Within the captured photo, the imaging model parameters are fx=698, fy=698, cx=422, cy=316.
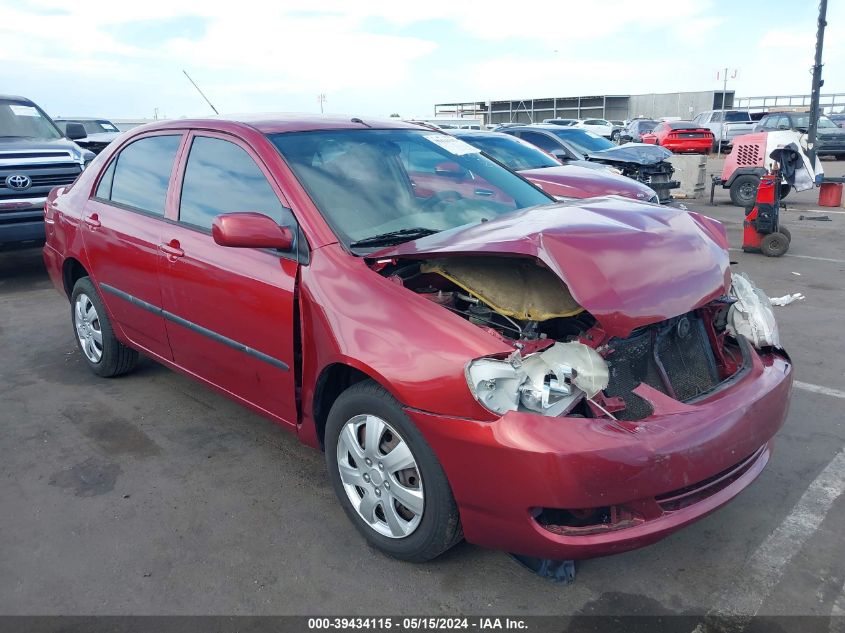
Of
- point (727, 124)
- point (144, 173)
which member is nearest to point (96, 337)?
point (144, 173)

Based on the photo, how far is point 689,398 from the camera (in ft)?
9.09

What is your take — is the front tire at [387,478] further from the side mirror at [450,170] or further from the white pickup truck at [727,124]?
the white pickup truck at [727,124]

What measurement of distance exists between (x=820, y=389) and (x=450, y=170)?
275 cm

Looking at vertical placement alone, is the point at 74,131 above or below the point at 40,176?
above

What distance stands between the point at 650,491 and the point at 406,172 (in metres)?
2.01

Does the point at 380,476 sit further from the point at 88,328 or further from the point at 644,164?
the point at 644,164

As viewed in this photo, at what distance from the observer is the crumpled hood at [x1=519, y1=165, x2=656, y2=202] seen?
25.1 feet

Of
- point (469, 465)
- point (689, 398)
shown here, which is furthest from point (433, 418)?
point (689, 398)

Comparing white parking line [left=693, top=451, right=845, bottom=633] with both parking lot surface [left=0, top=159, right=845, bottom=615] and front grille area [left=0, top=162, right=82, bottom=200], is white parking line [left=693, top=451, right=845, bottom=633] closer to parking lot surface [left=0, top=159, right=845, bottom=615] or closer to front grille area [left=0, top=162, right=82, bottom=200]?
parking lot surface [left=0, top=159, right=845, bottom=615]

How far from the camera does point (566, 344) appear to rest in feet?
8.18

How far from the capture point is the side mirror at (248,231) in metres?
2.85

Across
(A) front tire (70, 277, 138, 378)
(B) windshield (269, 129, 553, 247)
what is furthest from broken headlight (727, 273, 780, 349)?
(A) front tire (70, 277, 138, 378)

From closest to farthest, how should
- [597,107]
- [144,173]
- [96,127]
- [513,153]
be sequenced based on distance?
[144,173]
[513,153]
[96,127]
[597,107]

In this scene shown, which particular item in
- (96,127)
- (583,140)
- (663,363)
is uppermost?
(96,127)
